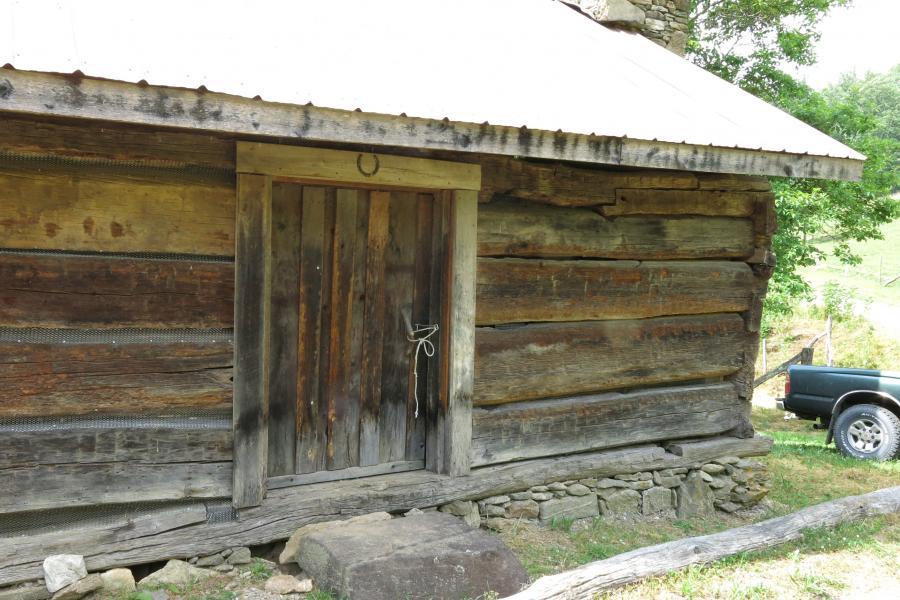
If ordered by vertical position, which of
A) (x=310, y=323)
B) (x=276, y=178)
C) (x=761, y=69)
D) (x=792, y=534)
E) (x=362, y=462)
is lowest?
(x=792, y=534)

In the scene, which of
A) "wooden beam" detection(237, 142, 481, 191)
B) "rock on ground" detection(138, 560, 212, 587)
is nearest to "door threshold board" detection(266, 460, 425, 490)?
"rock on ground" detection(138, 560, 212, 587)

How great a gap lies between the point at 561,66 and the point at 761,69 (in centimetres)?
1240

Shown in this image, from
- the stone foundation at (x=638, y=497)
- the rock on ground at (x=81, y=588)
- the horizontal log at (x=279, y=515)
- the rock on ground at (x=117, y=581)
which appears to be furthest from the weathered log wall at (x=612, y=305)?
the rock on ground at (x=81, y=588)

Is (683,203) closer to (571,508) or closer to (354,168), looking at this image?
(571,508)

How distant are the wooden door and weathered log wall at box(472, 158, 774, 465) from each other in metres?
0.44

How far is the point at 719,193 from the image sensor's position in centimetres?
615

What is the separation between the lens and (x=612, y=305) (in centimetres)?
577

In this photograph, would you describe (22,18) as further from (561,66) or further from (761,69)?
(761,69)

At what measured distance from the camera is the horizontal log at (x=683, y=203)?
566 centimetres

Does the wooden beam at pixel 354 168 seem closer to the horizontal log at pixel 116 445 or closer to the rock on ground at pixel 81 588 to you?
the horizontal log at pixel 116 445

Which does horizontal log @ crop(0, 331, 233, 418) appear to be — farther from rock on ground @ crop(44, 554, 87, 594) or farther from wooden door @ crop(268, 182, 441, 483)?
rock on ground @ crop(44, 554, 87, 594)

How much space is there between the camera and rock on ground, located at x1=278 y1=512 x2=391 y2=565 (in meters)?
4.39

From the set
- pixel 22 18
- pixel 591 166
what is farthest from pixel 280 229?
pixel 591 166

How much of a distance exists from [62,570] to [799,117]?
15.0 meters
